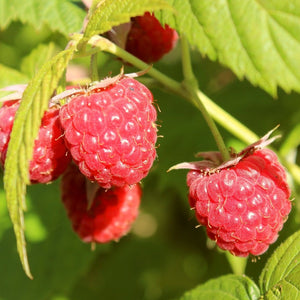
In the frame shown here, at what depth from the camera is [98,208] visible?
1883mm

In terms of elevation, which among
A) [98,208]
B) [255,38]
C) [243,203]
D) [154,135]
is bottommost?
[98,208]

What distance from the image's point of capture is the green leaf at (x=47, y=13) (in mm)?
1977

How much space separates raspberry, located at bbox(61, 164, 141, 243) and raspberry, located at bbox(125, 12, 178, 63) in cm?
41

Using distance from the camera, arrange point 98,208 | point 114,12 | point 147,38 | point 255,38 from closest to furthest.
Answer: point 114,12 < point 255,38 < point 147,38 < point 98,208

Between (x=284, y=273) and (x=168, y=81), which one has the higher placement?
(x=168, y=81)

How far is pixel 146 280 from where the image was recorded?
319cm

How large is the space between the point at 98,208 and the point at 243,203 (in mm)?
609

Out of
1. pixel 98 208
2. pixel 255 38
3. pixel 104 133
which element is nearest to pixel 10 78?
pixel 98 208

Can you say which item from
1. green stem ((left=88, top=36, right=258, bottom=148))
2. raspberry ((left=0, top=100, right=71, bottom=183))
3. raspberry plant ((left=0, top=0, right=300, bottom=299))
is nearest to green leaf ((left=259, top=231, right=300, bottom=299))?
raspberry plant ((left=0, top=0, right=300, bottom=299))

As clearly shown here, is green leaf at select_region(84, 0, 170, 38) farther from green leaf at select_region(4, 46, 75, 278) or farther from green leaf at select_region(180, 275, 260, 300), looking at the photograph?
green leaf at select_region(180, 275, 260, 300)

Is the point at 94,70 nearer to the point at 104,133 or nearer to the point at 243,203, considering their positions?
the point at 104,133

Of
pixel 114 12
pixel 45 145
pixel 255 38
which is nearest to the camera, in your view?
pixel 114 12

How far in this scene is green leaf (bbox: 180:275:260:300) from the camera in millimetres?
1611

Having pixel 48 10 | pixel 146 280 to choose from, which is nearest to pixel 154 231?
pixel 146 280
